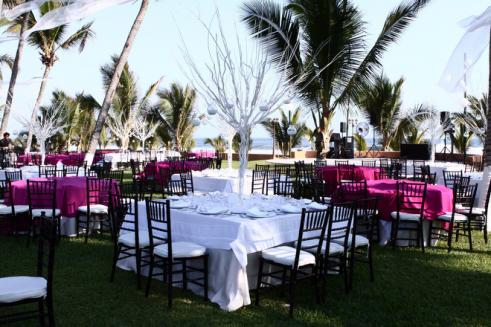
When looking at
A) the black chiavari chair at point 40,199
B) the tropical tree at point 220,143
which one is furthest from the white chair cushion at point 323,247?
the tropical tree at point 220,143

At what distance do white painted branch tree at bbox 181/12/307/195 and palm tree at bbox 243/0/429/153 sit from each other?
6161 mm

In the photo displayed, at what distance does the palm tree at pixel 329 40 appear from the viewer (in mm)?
11930

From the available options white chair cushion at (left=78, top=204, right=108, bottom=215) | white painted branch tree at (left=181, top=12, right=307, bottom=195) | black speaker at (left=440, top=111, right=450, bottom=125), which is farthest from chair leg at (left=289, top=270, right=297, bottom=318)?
black speaker at (left=440, top=111, right=450, bottom=125)

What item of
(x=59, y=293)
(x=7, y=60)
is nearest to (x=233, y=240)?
(x=59, y=293)

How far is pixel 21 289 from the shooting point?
3289 millimetres

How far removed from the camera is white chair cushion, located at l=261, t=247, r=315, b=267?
169 inches

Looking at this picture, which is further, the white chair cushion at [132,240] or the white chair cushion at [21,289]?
the white chair cushion at [132,240]

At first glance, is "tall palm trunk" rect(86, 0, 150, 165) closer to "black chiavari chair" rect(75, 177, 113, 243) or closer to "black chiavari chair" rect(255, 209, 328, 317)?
"black chiavari chair" rect(75, 177, 113, 243)

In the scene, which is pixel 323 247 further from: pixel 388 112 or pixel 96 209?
pixel 388 112

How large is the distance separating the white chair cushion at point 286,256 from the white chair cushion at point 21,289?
1798 millimetres

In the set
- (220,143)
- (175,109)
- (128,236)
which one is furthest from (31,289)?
(220,143)

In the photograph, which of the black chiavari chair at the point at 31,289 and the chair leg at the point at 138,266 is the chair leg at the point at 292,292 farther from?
the black chiavari chair at the point at 31,289

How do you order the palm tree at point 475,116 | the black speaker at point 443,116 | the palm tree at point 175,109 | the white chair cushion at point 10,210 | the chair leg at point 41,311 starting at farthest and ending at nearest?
the palm tree at point 175,109 < the palm tree at point 475,116 < the black speaker at point 443,116 < the white chair cushion at point 10,210 < the chair leg at point 41,311

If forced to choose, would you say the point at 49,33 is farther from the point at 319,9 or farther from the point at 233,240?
the point at 233,240
